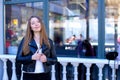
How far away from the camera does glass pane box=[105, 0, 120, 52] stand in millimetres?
5043

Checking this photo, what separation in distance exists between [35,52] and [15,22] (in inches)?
87.8

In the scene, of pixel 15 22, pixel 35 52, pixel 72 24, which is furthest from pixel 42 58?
pixel 15 22

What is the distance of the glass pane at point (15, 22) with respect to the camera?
5691 millimetres

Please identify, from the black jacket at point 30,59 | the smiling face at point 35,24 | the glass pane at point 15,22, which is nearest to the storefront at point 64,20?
the glass pane at point 15,22

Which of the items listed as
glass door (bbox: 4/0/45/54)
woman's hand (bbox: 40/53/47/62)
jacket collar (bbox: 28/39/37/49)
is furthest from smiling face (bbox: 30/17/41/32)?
glass door (bbox: 4/0/45/54)

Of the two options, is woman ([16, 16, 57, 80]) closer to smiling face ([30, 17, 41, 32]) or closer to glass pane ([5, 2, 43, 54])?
smiling face ([30, 17, 41, 32])

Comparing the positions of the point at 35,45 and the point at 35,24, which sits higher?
the point at 35,24

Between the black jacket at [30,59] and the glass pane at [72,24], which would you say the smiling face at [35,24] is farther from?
the glass pane at [72,24]

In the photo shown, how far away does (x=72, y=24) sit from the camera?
17.5 ft

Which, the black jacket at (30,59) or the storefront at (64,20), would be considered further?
the storefront at (64,20)

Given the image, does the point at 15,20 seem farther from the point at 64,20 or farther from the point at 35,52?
the point at 35,52

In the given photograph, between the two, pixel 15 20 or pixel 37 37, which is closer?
pixel 37 37

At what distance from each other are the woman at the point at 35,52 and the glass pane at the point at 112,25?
1529 mm

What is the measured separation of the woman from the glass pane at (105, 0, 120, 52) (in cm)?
153
